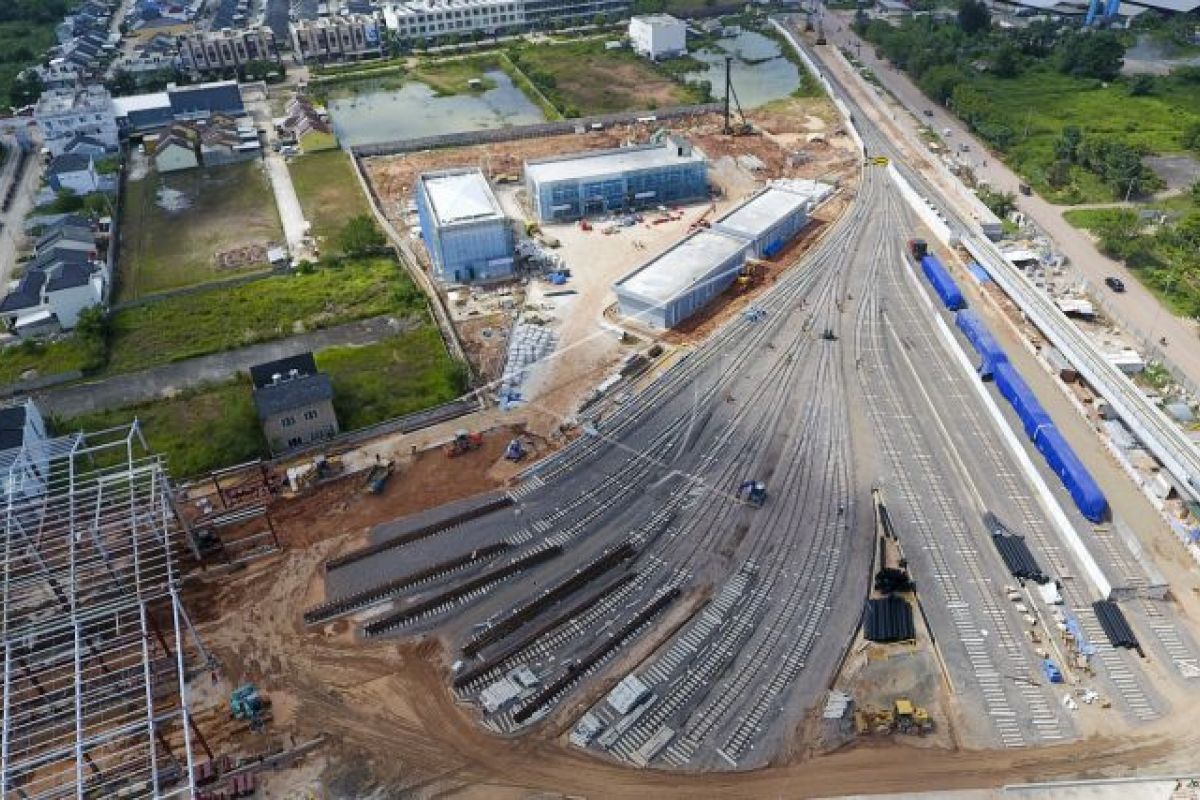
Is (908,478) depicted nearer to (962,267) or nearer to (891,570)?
(891,570)

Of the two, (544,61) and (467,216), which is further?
(544,61)

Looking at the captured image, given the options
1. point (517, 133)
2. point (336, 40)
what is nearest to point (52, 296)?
point (517, 133)

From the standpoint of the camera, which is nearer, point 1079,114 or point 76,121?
point 76,121

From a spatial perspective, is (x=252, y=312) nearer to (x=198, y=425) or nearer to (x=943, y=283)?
(x=198, y=425)

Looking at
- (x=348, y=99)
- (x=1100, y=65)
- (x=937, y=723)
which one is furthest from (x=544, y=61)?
(x=937, y=723)

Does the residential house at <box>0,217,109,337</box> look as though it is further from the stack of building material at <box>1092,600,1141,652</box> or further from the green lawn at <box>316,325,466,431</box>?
the stack of building material at <box>1092,600,1141,652</box>

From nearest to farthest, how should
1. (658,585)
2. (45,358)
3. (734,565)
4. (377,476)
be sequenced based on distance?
(658,585) < (734,565) < (377,476) < (45,358)

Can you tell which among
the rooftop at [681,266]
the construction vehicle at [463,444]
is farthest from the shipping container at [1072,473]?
the construction vehicle at [463,444]
